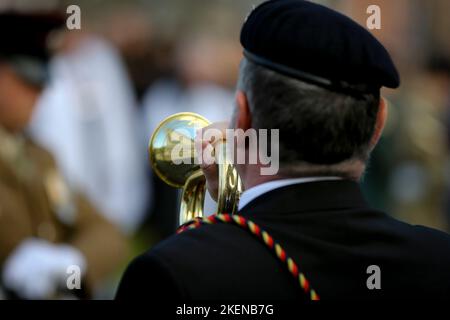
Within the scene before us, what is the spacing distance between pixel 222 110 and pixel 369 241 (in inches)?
207

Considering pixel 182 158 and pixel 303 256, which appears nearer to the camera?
pixel 303 256

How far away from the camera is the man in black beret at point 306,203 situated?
2.17 meters

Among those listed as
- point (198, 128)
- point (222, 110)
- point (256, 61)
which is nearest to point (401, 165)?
point (222, 110)

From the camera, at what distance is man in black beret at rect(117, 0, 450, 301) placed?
217cm

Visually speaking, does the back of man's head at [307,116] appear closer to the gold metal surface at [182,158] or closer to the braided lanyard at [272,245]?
the braided lanyard at [272,245]

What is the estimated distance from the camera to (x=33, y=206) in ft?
17.2

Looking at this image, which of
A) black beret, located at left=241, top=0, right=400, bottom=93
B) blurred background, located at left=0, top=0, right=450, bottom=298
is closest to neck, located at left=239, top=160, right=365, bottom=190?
black beret, located at left=241, top=0, right=400, bottom=93

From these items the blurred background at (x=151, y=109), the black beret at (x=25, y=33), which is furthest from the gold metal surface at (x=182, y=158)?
the blurred background at (x=151, y=109)

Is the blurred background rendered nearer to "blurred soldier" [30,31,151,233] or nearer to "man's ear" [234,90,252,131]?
"blurred soldier" [30,31,151,233]

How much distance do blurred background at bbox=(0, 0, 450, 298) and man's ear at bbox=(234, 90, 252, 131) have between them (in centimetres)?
415

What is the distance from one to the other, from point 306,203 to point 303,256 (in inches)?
4.4

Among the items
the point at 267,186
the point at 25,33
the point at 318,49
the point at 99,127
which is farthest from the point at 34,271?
the point at 318,49

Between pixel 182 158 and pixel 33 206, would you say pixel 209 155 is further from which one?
pixel 33 206

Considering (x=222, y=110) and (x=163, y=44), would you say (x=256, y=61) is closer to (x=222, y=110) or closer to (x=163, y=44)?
(x=222, y=110)
